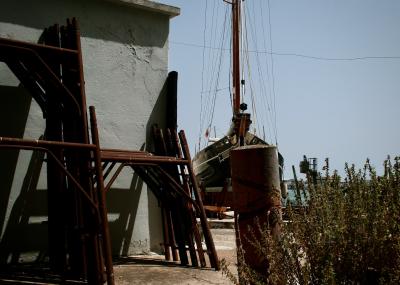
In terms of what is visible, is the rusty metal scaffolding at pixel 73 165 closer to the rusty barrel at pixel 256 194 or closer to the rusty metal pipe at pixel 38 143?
the rusty metal pipe at pixel 38 143

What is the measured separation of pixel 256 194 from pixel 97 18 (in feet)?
17.0

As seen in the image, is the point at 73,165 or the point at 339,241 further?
the point at 73,165

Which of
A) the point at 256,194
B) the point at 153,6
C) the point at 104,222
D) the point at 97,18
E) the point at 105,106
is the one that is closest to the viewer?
the point at 256,194

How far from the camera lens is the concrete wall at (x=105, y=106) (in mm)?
5484

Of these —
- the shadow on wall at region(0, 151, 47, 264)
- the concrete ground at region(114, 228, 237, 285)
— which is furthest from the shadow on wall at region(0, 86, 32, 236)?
the concrete ground at region(114, 228, 237, 285)

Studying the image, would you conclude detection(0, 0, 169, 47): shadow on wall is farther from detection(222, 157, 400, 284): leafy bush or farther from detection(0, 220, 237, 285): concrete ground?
detection(222, 157, 400, 284): leafy bush

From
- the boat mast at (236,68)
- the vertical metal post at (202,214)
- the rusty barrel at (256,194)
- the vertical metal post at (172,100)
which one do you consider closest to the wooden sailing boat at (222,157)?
the boat mast at (236,68)

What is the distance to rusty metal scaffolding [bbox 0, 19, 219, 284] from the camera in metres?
4.29

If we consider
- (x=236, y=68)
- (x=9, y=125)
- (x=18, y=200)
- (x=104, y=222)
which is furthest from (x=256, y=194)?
(x=236, y=68)

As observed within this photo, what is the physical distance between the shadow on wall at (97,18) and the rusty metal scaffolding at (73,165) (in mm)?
409

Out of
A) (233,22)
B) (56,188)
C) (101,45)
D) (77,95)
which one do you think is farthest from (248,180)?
(233,22)

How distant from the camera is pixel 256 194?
9.32 feet

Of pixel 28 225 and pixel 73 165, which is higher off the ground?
pixel 73 165

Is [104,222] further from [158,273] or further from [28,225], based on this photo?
[28,225]
